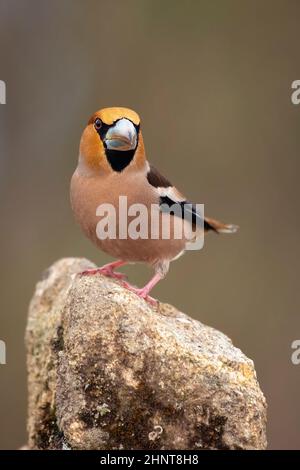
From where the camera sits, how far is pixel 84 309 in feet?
13.2

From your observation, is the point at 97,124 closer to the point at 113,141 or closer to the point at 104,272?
the point at 113,141

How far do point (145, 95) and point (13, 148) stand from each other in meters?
1.87

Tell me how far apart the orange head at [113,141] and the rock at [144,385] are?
1221 mm

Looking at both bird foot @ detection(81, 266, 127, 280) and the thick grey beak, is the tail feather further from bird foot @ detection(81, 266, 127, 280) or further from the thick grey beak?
the thick grey beak

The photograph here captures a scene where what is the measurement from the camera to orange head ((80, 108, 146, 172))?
4.99 meters

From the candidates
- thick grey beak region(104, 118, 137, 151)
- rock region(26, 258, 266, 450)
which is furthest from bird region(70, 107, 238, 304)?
rock region(26, 258, 266, 450)

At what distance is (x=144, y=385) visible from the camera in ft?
12.3

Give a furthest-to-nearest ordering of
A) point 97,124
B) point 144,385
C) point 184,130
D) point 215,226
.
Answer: point 184,130, point 215,226, point 97,124, point 144,385

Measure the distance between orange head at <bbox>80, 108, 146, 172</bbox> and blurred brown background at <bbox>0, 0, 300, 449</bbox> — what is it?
4312 millimetres

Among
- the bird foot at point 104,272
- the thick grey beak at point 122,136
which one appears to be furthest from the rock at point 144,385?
the thick grey beak at point 122,136

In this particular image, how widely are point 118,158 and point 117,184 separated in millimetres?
176

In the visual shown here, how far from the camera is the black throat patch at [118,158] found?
5.26 metres

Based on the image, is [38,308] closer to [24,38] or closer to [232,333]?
[232,333]

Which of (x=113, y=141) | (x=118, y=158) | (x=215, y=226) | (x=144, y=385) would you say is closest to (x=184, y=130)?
(x=215, y=226)
